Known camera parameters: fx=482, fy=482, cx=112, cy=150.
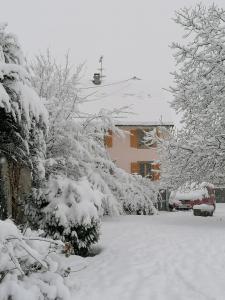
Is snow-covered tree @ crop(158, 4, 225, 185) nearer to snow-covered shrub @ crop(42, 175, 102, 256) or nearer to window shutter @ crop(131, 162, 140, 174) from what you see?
snow-covered shrub @ crop(42, 175, 102, 256)

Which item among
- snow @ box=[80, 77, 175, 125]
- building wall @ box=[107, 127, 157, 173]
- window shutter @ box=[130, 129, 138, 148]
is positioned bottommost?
building wall @ box=[107, 127, 157, 173]

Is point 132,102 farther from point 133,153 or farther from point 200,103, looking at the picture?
point 200,103

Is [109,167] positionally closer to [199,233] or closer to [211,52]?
[199,233]

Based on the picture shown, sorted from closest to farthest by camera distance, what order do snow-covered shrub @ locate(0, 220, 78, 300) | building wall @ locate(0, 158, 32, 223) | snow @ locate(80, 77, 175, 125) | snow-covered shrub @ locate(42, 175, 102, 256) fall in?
snow-covered shrub @ locate(0, 220, 78, 300), snow-covered shrub @ locate(42, 175, 102, 256), building wall @ locate(0, 158, 32, 223), snow @ locate(80, 77, 175, 125)

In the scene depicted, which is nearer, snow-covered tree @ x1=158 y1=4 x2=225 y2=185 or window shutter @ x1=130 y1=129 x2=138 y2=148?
snow-covered tree @ x1=158 y1=4 x2=225 y2=185

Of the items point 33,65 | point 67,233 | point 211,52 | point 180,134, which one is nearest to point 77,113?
point 33,65

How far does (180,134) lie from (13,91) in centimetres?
1138

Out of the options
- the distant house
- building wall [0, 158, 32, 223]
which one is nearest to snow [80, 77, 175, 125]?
the distant house

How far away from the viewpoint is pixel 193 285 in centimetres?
752

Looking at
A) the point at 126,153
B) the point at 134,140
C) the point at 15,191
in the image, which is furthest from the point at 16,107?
the point at 134,140

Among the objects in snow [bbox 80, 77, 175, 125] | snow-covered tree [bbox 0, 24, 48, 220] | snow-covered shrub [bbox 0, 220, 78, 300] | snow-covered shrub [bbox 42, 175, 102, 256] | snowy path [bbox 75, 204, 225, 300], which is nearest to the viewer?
snow-covered shrub [bbox 0, 220, 78, 300]

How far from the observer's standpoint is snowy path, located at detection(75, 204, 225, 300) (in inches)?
287

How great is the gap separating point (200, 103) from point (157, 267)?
8.22m

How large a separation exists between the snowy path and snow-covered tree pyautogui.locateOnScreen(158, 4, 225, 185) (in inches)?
116
